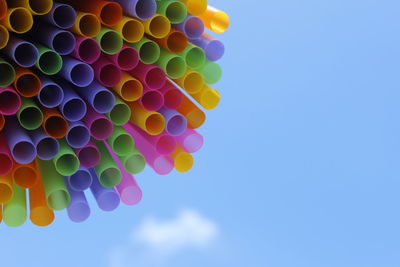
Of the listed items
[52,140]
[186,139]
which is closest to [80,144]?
[52,140]

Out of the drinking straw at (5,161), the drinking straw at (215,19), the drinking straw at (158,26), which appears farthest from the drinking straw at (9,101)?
the drinking straw at (215,19)

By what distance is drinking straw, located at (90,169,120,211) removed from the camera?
1468mm

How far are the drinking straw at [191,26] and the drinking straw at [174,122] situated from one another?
185 millimetres

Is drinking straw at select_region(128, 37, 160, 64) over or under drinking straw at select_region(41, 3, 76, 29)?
over

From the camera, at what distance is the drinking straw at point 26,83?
1.27 metres

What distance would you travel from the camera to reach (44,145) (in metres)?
1.36

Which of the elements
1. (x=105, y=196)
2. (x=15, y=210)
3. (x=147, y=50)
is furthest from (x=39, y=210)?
(x=147, y=50)

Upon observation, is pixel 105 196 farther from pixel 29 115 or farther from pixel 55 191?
pixel 29 115

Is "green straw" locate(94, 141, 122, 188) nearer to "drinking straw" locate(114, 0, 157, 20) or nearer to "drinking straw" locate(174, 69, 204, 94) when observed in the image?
"drinking straw" locate(174, 69, 204, 94)

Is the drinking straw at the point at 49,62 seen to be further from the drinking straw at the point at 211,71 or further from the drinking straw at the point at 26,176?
the drinking straw at the point at 211,71

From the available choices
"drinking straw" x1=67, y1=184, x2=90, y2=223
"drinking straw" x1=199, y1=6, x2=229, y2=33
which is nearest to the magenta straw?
"drinking straw" x1=67, y1=184, x2=90, y2=223

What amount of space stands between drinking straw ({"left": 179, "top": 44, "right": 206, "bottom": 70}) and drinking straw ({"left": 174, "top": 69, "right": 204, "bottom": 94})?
0.06 ft

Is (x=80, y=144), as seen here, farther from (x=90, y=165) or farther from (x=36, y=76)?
(x=36, y=76)

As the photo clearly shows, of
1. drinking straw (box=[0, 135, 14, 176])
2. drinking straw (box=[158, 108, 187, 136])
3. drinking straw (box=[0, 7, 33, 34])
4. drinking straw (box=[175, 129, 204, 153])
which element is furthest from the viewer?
drinking straw (box=[175, 129, 204, 153])
